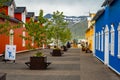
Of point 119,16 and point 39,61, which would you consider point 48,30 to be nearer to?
point 39,61

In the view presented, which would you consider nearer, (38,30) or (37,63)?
(37,63)

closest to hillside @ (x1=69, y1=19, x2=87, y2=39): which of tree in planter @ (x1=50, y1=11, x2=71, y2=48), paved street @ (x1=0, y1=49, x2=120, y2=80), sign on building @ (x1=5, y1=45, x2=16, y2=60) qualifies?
tree in planter @ (x1=50, y1=11, x2=71, y2=48)

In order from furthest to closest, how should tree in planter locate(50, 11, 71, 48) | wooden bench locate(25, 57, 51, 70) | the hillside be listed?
the hillside < tree in planter locate(50, 11, 71, 48) < wooden bench locate(25, 57, 51, 70)

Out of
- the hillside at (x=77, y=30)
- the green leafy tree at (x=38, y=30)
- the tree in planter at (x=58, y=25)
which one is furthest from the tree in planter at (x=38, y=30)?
the hillside at (x=77, y=30)

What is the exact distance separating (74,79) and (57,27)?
119ft

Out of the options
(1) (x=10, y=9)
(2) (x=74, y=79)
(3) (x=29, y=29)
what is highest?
(1) (x=10, y=9)

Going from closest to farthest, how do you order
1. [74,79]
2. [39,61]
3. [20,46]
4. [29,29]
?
[74,79]
[39,61]
[29,29]
[20,46]

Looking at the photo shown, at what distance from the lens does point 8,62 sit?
98.2ft

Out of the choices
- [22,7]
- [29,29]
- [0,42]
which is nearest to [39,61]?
[29,29]

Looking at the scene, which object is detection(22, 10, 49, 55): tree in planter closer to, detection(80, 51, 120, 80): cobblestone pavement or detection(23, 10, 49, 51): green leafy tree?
detection(23, 10, 49, 51): green leafy tree

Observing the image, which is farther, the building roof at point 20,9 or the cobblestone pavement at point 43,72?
the building roof at point 20,9

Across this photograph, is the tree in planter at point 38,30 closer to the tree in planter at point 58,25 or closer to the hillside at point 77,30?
the tree in planter at point 58,25

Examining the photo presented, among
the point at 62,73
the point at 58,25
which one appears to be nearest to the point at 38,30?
the point at 62,73

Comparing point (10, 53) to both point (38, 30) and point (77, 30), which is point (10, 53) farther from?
point (77, 30)
